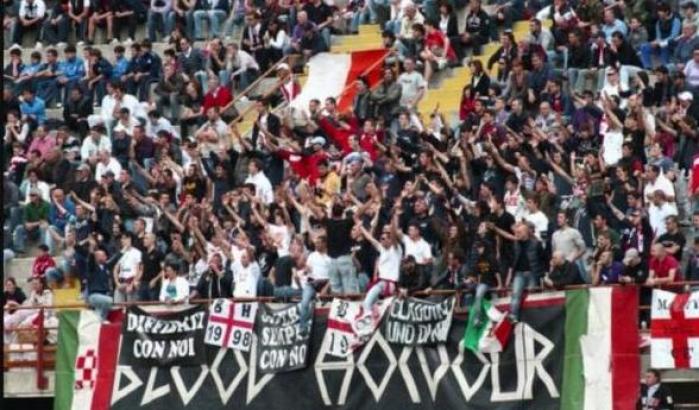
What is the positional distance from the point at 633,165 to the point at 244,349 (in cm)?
556

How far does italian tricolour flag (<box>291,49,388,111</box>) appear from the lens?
31.1m

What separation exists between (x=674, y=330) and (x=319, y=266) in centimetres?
552

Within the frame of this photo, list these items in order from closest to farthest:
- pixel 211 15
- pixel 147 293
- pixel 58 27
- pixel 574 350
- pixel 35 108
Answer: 1. pixel 574 350
2. pixel 147 293
3. pixel 35 108
4. pixel 211 15
5. pixel 58 27

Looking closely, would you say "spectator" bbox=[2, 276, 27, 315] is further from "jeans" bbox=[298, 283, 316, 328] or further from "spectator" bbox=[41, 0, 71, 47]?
"spectator" bbox=[41, 0, 71, 47]

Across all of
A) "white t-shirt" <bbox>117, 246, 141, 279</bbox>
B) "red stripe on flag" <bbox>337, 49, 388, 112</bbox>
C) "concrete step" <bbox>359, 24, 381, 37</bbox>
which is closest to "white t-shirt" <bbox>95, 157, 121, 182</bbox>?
"white t-shirt" <bbox>117, 246, 141, 279</bbox>

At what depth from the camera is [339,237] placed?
2403 cm

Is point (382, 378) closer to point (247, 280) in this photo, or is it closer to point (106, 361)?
point (247, 280)

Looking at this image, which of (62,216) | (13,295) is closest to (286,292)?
(13,295)

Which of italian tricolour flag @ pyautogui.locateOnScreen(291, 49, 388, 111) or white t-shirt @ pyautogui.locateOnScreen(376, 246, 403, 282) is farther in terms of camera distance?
italian tricolour flag @ pyautogui.locateOnScreen(291, 49, 388, 111)

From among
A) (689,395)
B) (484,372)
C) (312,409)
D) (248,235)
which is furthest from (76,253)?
(689,395)

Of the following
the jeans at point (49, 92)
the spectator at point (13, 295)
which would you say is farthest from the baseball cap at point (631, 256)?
the jeans at point (49, 92)

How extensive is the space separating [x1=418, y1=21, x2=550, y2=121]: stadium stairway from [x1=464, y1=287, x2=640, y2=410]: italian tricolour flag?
8.52m

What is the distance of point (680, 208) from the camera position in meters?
22.9

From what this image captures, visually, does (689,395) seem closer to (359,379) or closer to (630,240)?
(630,240)
